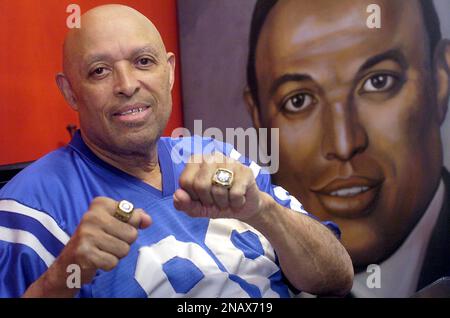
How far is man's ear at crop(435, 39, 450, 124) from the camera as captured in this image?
155 centimetres

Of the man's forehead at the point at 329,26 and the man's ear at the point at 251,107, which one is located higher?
the man's forehead at the point at 329,26

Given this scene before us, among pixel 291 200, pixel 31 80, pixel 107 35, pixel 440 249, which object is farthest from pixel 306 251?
pixel 440 249

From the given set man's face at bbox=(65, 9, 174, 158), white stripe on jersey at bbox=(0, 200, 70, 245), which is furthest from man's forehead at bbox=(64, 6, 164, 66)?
white stripe on jersey at bbox=(0, 200, 70, 245)

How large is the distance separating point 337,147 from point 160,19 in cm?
88

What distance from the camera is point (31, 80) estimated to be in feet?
4.27

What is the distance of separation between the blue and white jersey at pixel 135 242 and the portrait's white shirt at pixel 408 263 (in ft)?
3.22

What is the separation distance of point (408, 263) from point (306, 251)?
3.50 feet

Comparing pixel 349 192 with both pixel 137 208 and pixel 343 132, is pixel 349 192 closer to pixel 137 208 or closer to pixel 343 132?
pixel 343 132

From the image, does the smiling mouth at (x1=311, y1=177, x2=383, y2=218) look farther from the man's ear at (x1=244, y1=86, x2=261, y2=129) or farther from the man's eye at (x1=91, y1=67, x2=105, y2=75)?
the man's eye at (x1=91, y1=67, x2=105, y2=75)

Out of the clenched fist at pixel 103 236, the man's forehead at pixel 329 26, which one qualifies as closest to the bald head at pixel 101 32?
the clenched fist at pixel 103 236

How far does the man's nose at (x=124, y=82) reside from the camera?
0.84 metres

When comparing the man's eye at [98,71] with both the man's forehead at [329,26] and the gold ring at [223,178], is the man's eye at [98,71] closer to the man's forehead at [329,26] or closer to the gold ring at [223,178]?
the gold ring at [223,178]

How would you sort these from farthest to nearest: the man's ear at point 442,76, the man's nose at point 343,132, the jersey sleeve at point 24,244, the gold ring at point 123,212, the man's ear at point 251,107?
the man's ear at point 251,107, the man's nose at point 343,132, the man's ear at point 442,76, the jersey sleeve at point 24,244, the gold ring at point 123,212

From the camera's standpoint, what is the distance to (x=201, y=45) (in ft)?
6.04
